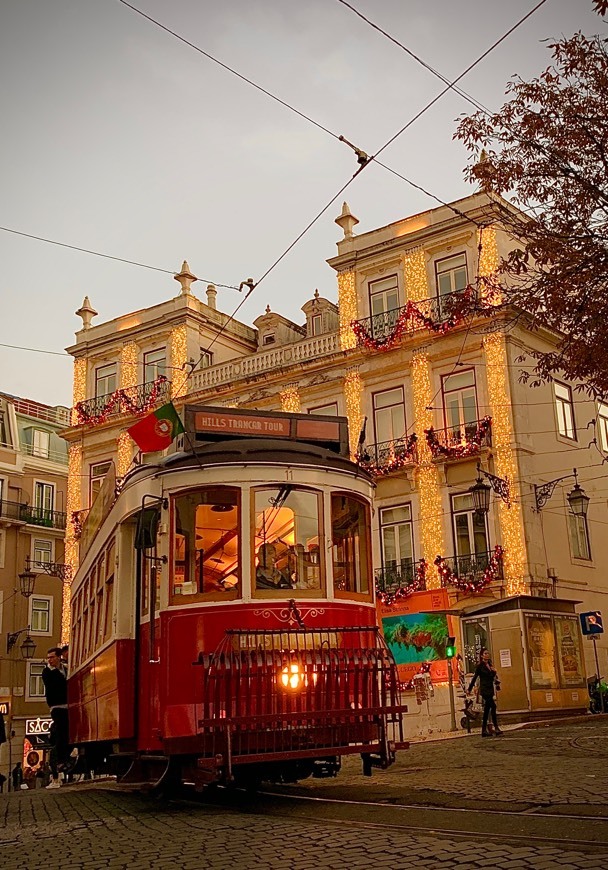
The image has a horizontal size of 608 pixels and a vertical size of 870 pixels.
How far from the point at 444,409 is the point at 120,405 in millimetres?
12612

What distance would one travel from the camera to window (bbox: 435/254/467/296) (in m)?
27.4

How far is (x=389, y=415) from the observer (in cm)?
2805

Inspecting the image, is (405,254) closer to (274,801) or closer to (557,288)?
(557,288)

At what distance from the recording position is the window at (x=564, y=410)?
27.4 m

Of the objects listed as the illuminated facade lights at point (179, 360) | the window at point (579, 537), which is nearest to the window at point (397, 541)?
the window at point (579, 537)

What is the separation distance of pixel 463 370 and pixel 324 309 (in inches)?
286

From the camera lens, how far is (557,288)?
393 inches

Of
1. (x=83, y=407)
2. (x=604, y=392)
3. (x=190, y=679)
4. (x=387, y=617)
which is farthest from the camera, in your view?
(x=83, y=407)

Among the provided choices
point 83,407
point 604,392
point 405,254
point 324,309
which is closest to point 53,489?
point 83,407

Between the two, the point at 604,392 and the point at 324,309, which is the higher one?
the point at 324,309

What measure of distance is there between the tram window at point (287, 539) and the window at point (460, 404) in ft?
56.1

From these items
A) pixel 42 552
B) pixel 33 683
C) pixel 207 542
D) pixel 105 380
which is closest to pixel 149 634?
pixel 207 542


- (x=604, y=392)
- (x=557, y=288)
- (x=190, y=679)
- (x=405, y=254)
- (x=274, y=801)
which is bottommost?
(x=274, y=801)

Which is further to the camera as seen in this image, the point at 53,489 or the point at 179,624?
the point at 53,489
